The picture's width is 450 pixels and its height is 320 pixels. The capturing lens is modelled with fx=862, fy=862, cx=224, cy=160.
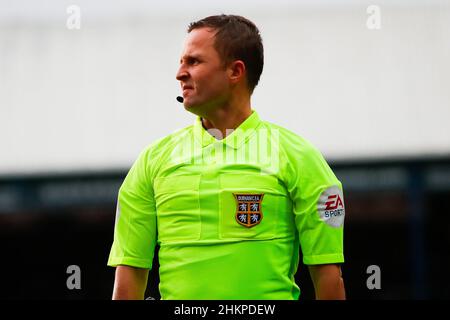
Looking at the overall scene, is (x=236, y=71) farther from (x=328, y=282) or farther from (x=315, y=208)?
(x=328, y=282)

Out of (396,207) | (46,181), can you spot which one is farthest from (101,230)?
(396,207)

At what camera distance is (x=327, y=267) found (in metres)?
2.68

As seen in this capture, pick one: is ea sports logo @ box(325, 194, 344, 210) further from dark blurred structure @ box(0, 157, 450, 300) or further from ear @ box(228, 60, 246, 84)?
dark blurred structure @ box(0, 157, 450, 300)

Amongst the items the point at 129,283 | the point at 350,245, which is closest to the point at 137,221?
the point at 129,283

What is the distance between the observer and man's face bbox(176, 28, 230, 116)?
107 inches

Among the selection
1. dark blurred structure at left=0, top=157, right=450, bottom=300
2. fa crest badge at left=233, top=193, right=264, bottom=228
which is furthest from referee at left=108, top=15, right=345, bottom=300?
dark blurred structure at left=0, top=157, right=450, bottom=300

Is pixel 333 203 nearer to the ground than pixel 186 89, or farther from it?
nearer to the ground

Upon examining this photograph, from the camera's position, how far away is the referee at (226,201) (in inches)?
104

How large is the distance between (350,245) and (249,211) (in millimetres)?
10930

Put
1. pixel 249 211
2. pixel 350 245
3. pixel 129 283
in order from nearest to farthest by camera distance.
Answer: pixel 249 211 < pixel 129 283 < pixel 350 245

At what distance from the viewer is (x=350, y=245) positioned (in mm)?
13367

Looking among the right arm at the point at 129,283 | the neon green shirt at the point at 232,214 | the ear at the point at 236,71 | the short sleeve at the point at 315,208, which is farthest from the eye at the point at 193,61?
the right arm at the point at 129,283
